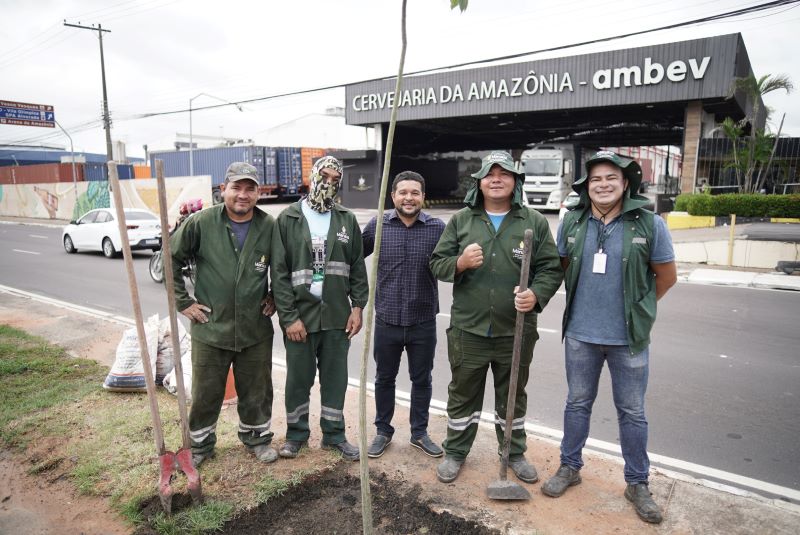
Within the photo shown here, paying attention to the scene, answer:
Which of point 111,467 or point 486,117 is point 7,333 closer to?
point 111,467

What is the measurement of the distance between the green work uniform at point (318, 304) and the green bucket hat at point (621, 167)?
4.77 feet

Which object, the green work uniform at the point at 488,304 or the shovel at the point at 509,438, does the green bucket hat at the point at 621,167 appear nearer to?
the green work uniform at the point at 488,304

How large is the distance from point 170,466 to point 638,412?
2619mm

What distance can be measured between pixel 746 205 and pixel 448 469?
1653 centimetres

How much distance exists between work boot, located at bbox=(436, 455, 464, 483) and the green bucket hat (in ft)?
5.92

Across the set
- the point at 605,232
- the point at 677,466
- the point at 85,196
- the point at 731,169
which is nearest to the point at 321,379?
the point at 605,232

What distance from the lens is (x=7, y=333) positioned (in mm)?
6441

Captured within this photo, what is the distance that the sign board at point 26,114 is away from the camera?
34.7 m

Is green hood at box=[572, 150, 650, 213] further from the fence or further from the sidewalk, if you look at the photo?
the fence

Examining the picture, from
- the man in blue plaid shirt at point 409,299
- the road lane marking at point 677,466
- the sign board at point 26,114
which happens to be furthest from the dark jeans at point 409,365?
the sign board at point 26,114

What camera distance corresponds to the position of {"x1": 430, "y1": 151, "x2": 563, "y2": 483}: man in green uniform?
3.21m

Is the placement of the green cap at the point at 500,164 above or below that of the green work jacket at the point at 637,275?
above

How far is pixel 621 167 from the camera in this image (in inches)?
118

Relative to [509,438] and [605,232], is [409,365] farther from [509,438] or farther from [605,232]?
[605,232]
